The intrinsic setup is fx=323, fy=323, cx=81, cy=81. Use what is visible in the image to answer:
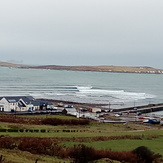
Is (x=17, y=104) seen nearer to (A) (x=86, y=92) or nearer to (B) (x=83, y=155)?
(B) (x=83, y=155)

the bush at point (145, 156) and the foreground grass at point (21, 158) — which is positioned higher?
the foreground grass at point (21, 158)

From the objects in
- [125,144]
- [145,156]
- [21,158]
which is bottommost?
[125,144]

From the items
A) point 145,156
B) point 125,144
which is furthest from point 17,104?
point 145,156

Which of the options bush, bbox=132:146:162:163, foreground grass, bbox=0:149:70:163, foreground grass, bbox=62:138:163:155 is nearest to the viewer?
foreground grass, bbox=0:149:70:163

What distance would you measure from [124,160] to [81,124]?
18.7 meters

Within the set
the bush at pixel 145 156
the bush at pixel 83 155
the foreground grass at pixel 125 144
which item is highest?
the bush at pixel 83 155

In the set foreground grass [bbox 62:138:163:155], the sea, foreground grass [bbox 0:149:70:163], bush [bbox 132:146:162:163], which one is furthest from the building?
bush [bbox 132:146:162:163]

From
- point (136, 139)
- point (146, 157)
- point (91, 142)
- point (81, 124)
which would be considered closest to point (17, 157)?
point (146, 157)

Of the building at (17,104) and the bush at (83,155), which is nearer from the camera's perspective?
the bush at (83,155)

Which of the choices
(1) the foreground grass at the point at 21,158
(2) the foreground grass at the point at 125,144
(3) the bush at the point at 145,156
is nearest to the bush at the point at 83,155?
(1) the foreground grass at the point at 21,158

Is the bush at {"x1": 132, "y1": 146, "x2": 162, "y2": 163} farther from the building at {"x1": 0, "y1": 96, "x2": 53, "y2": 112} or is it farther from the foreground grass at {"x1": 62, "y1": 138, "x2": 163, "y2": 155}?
the building at {"x1": 0, "y1": 96, "x2": 53, "y2": 112}

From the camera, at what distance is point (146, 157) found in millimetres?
17219

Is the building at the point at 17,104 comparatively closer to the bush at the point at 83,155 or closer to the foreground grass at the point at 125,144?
Result: the foreground grass at the point at 125,144

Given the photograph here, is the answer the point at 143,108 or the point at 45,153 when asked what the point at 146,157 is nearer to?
the point at 45,153
